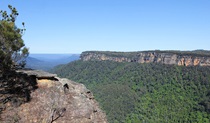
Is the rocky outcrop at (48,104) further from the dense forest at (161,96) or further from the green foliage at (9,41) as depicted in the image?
the dense forest at (161,96)

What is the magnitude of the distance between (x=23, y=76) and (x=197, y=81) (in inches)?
5253

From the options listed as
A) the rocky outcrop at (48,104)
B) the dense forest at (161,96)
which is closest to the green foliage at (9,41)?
the rocky outcrop at (48,104)

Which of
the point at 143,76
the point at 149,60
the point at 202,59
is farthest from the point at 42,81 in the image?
the point at 149,60

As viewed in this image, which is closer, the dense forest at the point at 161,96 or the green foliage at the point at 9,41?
the green foliage at the point at 9,41

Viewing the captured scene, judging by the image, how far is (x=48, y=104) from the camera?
59.9ft

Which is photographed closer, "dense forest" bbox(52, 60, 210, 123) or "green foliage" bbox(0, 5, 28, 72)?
"green foliage" bbox(0, 5, 28, 72)

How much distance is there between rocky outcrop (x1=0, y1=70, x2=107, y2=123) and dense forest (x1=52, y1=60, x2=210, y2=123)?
93804 mm

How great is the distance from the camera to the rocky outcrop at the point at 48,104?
55.3 feet

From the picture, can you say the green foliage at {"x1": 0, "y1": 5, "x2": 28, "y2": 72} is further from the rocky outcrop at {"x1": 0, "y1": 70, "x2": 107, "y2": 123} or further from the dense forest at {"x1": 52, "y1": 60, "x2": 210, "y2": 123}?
the dense forest at {"x1": 52, "y1": 60, "x2": 210, "y2": 123}

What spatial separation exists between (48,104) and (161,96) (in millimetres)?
127345

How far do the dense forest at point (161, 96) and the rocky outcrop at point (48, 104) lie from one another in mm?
93804

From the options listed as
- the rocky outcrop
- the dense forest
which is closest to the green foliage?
the rocky outcrop

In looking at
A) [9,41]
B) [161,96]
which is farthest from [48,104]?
[161,96]

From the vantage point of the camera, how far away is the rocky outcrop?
55.3 feet
